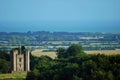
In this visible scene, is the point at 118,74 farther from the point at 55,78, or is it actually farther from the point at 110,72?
the point at 55,78

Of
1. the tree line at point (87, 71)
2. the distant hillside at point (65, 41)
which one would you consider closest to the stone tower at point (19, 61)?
the tree line at point (87, 71)

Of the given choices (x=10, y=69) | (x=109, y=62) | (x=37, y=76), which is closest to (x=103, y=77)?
(x=109, y=62)

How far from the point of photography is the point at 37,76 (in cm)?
5403

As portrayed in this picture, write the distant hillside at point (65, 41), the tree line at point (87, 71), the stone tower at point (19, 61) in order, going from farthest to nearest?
the distant hillside at point (65, 41) < the stone tower at point (19, 61) < the tree line at point (87, 71)

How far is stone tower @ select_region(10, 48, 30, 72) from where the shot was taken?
66188 mm

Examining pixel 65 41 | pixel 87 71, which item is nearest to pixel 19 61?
pixel 87 71

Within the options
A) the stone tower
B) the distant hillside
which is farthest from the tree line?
the distant hillside

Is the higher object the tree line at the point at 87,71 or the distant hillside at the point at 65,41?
the distant hillside at the point at 65,41

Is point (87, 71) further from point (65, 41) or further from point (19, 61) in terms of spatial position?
point (65, 41)

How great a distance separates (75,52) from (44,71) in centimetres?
2226

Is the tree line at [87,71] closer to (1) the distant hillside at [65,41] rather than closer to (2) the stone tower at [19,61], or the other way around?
(2) the stone tower at [19,61]

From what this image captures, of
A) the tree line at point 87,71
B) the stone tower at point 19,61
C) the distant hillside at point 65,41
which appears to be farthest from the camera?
the distant hillside at point 65,41

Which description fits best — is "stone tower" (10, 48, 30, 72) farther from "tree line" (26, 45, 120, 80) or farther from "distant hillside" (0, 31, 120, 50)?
"distant hillside" (0, 31, 120, 50)

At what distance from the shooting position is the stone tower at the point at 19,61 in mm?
66188
